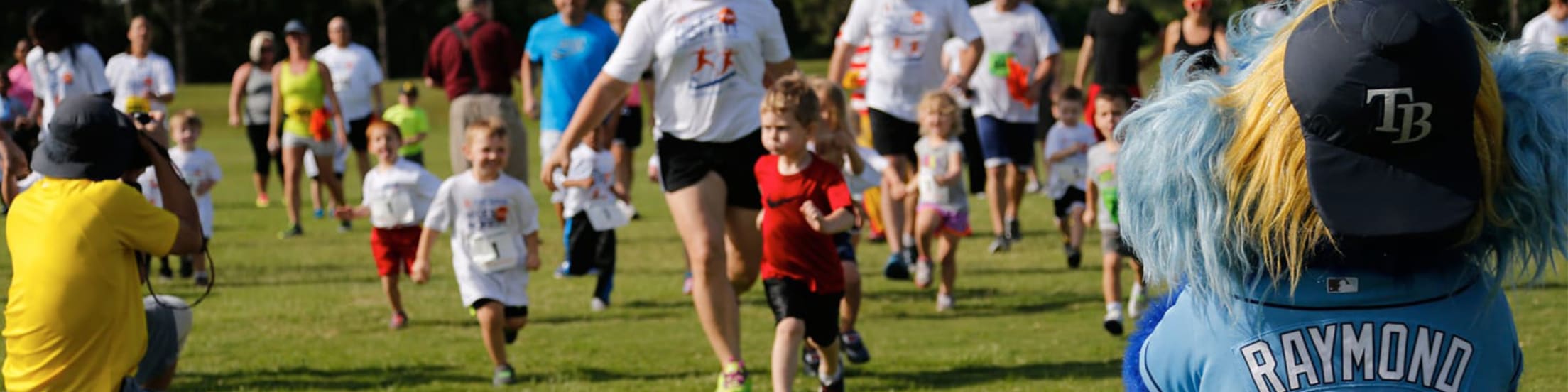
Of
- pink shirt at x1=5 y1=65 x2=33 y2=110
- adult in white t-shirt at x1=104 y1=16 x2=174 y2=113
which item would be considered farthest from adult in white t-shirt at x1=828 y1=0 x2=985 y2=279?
pink shirt at x1=5 y1=65 x2=33 y2=110

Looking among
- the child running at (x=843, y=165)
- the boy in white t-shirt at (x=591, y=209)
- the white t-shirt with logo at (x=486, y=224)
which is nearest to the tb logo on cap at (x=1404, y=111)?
the child running at (x=843, y=165)

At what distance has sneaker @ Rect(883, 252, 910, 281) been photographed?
33.3 ft

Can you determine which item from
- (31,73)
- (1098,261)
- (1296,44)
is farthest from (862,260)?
(1296,44)

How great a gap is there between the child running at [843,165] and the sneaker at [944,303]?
1.15 m

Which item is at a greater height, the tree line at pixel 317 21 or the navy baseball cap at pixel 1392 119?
the navy baseball cap at pixel 1392 119

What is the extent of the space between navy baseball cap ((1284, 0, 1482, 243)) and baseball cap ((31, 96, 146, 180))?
3.73m

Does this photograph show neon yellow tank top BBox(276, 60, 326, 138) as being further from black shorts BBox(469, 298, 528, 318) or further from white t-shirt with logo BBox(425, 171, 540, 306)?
black shorts BBox(469, 298, 528, 318)

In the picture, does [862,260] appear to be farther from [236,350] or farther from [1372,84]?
[1372,84]

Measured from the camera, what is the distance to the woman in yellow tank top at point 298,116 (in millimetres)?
14602

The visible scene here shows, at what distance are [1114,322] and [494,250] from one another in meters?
2.83

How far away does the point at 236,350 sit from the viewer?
26.9 ft

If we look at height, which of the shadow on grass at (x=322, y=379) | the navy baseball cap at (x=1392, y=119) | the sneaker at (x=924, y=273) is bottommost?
the sneaker at (x=924, y=273)

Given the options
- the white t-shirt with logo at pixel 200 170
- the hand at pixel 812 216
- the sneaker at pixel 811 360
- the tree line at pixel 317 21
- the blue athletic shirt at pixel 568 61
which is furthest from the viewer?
the tree line at pixel 317 21

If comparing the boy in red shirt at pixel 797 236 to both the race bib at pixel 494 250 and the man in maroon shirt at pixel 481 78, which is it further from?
the man in maroon shirt at pixel 481 78
